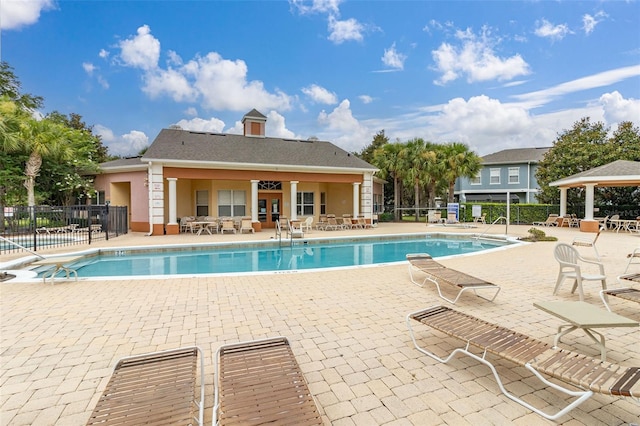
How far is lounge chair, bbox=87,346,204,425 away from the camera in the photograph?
212 centimetres

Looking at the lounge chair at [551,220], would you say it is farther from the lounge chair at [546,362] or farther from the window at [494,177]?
the lounge chair at [546,362]

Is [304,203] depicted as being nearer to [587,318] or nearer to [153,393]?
[587,318]

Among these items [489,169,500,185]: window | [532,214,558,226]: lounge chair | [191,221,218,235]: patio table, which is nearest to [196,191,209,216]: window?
[191,221,218,235]: patio table

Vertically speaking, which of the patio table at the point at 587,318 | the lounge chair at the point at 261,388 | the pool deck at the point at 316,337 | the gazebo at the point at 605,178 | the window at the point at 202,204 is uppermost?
the gazebo at the point at 605,178

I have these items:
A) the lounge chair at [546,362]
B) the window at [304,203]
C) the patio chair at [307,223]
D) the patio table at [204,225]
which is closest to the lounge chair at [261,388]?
the lounge chair at [546,362]

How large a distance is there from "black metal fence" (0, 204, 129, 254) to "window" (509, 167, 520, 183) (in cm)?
3418

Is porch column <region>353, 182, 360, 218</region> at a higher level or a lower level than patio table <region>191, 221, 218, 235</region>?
higher

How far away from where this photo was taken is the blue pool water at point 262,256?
386 inches

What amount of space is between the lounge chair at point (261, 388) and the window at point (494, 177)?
36588 millimetres

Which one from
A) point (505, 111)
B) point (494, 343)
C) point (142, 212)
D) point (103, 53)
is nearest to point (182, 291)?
point (494, 343)

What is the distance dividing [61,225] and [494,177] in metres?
36.4

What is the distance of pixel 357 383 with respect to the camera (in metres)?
3.04

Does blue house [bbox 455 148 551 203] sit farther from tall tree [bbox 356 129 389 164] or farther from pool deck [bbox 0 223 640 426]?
pool deck [bbox 0 223 640 426]

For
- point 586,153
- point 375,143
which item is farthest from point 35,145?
point 586,153
